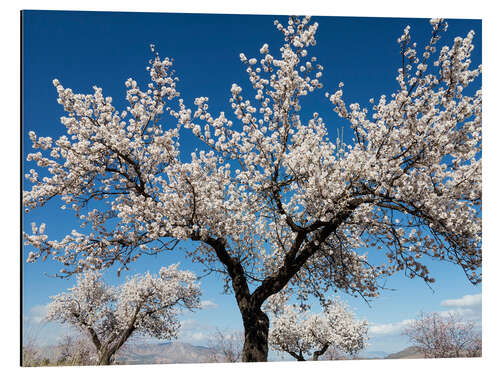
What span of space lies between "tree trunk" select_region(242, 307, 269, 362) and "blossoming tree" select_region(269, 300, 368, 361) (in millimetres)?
9697

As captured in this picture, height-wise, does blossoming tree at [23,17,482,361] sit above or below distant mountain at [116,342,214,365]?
above

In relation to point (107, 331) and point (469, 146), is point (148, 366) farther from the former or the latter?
point (107, 331)

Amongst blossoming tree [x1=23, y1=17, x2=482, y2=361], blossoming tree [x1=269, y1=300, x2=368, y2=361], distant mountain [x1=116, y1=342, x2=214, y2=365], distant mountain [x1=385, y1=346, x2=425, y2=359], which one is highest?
blossoming tree [x1=23, y1=17, x2=482, y2=361]

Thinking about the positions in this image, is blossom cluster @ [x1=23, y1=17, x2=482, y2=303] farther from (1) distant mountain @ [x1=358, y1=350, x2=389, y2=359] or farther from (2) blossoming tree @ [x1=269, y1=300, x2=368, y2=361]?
(2) blossoming tree @ [x1=269, y1=300, x2=368, y2=361]

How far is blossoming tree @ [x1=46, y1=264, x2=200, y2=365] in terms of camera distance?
11.4 meters

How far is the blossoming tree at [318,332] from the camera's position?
49.0 feet

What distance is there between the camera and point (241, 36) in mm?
5699

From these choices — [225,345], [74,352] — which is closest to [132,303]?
[225,345]

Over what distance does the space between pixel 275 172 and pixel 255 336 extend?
7.05 ft

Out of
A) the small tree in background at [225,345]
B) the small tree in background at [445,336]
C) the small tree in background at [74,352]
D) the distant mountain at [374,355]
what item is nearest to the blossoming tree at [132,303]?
the small tree in background at [225,345]

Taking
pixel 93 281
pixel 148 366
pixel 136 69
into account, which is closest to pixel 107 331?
pixel 93 281

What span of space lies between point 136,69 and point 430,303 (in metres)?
5.26

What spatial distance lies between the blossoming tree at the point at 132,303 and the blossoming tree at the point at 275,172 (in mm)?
6071

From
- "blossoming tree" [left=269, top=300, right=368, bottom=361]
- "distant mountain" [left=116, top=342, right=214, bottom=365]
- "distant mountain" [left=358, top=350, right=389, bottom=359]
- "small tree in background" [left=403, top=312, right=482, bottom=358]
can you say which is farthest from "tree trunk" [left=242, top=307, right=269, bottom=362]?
"blossoming tree" [left=269, top=300, right=368, bottom=361]
